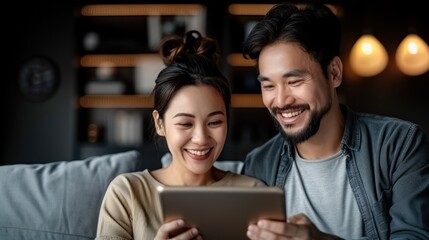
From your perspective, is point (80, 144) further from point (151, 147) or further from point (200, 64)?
point (200, 64)

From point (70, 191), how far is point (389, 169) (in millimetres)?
1046

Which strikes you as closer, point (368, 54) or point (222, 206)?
point (222, 206)

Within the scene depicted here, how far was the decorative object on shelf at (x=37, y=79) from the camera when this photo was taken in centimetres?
533

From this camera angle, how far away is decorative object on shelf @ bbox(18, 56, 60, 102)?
17.5ft

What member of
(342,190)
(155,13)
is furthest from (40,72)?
(342,190)

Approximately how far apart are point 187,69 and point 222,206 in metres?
0.55

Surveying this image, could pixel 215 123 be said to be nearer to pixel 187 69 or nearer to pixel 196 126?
pixel 196 126

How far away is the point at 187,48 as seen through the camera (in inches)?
78.1

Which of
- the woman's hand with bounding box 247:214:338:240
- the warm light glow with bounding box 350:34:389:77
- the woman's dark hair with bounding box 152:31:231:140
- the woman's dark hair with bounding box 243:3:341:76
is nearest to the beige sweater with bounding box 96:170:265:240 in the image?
the woman's dark hair with bounding box 152:31:231:140

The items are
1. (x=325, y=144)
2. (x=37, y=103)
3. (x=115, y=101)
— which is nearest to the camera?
(x=325, y=144)

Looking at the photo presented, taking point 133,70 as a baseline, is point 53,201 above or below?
below

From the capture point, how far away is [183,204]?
148cm

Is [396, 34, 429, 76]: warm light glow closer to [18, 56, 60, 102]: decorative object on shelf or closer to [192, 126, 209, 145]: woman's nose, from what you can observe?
[18, 56, 60, 102]: decorative object on shelf

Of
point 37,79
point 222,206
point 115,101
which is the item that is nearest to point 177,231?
point 222,206
